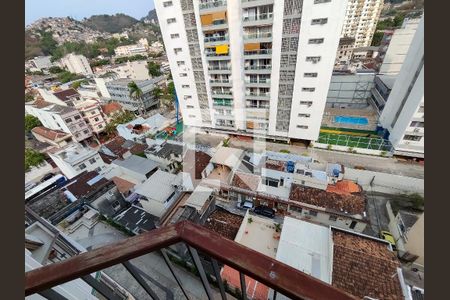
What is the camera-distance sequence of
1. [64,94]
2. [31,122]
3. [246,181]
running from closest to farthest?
[246,181], [31,122], [64,94]

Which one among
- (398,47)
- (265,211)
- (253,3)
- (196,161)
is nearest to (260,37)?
(253,3)

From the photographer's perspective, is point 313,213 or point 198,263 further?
point 313,213

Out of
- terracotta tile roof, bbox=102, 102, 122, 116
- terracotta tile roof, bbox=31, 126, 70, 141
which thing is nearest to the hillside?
terracotta tile roof, bbox=102, 102, 122, 116

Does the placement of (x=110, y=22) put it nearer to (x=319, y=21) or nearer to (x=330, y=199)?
(x=319, y=21)

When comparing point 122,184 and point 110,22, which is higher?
point 110,22

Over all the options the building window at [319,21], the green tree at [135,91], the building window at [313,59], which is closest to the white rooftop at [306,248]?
the building window at [313,59]

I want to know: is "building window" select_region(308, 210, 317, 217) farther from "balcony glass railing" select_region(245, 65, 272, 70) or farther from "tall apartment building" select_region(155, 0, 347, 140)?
"balcony glass railing" select_region(245, 65, 272, 70)
